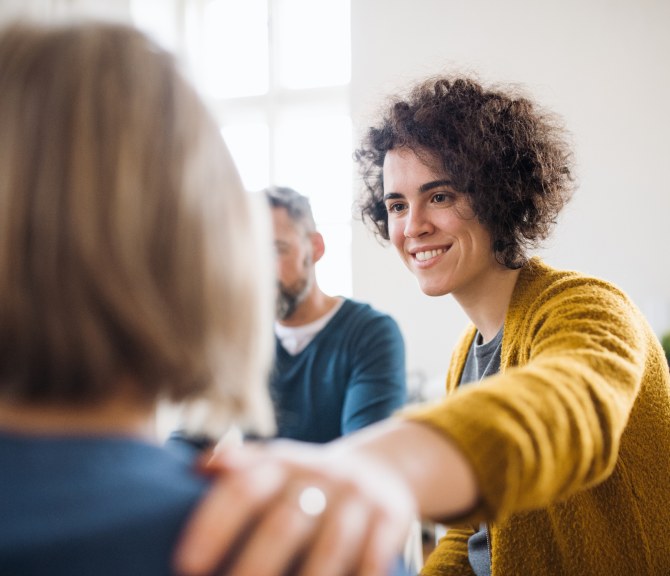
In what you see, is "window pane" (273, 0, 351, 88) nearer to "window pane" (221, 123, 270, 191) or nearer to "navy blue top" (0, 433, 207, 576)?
"window pane" (221, 123, 270, 191)

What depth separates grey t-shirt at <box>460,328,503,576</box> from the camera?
1.28 m

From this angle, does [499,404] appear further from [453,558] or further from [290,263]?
[290,263]

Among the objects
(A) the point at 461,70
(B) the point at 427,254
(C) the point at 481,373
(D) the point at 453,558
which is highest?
(A) the point at 461,70

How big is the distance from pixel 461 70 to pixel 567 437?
3.66 metres

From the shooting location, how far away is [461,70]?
3.88 metres

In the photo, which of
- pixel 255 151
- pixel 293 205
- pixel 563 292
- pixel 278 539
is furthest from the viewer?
pixel 255 151

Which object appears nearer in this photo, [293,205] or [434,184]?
[434,184]

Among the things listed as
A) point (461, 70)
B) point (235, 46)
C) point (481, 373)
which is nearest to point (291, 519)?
point (481, 373)

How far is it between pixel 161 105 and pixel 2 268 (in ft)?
0.50

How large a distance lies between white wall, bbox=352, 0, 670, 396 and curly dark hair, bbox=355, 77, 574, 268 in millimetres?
2539

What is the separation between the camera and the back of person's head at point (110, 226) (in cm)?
42

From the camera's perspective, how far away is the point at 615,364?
0.71 m

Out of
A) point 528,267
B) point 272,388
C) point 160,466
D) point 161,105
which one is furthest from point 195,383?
point 272,388

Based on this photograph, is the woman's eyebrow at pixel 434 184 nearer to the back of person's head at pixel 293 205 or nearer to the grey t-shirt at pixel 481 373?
the grey t-shirt at pixel 481 373
